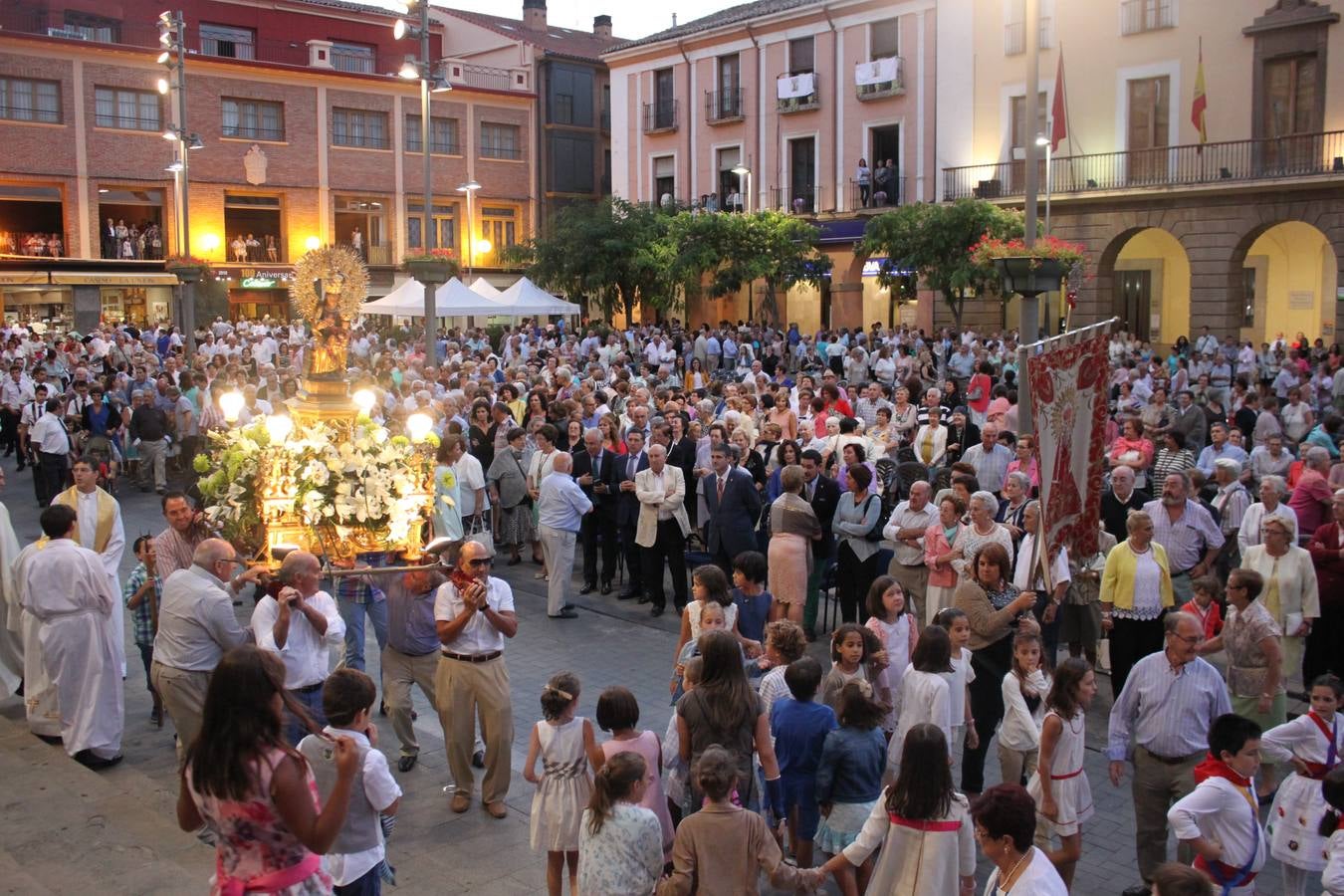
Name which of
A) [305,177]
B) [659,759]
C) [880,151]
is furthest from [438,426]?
[305,177]

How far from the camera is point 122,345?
27.8 m

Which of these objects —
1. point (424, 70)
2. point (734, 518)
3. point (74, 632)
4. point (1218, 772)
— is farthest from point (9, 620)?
point (424, 70)

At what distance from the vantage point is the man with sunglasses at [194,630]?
6.91 meters

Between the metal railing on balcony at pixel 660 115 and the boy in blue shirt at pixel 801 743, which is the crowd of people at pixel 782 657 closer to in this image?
the boy in blue shirt at pixel 801 743

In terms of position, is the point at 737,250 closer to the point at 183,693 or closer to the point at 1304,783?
the point at 183,693

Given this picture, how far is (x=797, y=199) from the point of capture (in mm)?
38000

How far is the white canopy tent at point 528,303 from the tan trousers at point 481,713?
1563 cm

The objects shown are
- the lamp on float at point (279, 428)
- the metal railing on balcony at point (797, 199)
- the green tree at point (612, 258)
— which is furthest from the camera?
the metal railing on balcony at point (797, 199)

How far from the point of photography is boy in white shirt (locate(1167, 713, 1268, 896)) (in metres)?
5.30

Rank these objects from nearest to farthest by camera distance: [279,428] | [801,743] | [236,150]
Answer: [801,743]
[279,428]
[236,150]

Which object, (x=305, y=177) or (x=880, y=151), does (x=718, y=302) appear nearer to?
(x=880, y=151)

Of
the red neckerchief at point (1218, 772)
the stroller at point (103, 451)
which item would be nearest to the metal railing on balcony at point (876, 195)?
the stroller at point (103, 451)

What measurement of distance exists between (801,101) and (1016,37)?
7.16 meters

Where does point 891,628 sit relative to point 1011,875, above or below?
above
